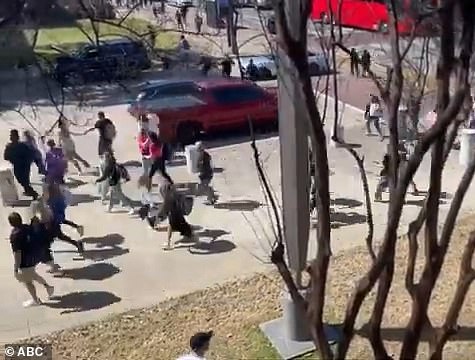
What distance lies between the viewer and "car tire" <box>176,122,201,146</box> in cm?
1792

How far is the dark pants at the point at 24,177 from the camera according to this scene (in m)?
14.4

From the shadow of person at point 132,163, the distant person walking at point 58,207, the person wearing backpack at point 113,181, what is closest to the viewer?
the distant person walking at point 58,207

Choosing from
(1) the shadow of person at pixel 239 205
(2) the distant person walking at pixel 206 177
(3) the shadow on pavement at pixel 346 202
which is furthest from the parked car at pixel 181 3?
(3) the shadow on pavement at pixel 346 202

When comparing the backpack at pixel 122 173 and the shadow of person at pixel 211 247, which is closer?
the shadow of person at pixel 211 247

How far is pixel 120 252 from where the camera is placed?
11562 millimetres

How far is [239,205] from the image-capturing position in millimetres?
13445

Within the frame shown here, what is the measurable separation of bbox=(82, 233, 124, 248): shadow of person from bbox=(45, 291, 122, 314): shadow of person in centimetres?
Result: 174

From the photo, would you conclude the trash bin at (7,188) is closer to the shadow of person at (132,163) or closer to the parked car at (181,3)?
the shadow of person at (132,163)

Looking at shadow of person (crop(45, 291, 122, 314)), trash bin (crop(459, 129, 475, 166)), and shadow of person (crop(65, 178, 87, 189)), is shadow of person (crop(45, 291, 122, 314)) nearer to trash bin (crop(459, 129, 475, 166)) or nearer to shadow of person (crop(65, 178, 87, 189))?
shadow of person (crop(65, 178, 87, 189))

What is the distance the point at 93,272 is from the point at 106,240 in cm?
124

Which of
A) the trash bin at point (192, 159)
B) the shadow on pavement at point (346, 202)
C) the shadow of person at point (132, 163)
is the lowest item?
the shadow of person at point (132, 163)

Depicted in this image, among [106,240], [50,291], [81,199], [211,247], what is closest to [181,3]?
[81,199]

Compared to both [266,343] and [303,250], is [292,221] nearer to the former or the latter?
[303,250]

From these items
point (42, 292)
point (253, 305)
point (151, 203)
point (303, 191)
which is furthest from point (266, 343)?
point (151, 203)
